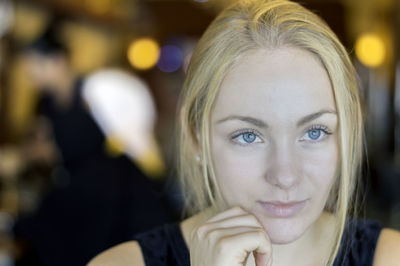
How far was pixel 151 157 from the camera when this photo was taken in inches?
179

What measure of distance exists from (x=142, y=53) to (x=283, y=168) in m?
5.23

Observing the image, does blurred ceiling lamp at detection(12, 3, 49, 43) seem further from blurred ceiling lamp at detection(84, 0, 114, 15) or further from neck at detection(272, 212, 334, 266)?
neck at detection(272, 212, 334, 266)

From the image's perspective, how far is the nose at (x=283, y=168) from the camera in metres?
0.98

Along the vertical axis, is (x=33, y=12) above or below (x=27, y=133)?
above

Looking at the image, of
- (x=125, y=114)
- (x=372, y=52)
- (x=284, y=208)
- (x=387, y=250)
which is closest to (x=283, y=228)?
(x=284, y=208)

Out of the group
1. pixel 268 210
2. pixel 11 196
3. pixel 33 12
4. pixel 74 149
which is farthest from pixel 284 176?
pixel 33 12

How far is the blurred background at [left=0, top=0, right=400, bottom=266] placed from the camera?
2355 millimetres

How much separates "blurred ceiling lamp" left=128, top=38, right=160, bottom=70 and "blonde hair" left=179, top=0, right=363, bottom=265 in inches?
177

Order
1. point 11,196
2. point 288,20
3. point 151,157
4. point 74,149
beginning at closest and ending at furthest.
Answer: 1. point 288,20
2. point 74,149
3. point 11,196
4. point 151,157

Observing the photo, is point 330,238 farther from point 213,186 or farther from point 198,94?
point 198,94

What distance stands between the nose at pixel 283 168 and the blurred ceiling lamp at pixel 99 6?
3740 mm

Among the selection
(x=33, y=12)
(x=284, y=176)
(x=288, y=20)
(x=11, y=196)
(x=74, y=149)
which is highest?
(x=33, y=12)

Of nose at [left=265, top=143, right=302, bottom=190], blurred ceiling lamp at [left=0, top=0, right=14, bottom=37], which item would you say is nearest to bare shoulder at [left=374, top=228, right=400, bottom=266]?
nose at [left=265, top=143, right=302, bottom=190]

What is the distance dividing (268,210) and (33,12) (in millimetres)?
4078
